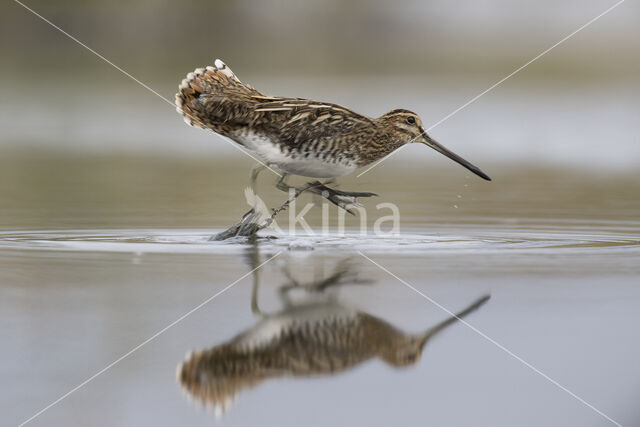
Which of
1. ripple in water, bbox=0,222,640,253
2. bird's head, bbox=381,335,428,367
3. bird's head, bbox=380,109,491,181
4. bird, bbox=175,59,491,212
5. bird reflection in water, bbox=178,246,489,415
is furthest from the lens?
bird's head, bbox=380,109,491,181

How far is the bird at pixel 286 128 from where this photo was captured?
836cm

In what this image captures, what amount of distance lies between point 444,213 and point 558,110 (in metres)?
10.3

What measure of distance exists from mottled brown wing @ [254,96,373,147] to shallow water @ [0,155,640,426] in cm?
79

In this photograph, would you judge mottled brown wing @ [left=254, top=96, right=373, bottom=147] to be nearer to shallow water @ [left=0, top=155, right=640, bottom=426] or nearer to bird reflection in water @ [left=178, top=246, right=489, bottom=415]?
shallow water @ [left=0, top=155, right=640, bottom=426]

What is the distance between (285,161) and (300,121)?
0.33 metres

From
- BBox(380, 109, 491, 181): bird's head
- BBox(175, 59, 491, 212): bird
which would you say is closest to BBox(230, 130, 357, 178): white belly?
BBox(175, 59, 491, 212): bird

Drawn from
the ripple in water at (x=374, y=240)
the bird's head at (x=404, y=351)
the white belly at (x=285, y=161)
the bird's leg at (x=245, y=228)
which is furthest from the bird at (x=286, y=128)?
the bird's head at (x=404, y=351)

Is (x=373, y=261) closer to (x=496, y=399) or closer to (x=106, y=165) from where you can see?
(x=496, y=399)

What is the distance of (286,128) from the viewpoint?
834cm

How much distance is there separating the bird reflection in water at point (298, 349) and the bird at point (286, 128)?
262 centimetres

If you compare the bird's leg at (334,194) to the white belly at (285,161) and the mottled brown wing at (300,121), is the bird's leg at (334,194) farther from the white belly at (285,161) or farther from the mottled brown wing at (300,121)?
the mottled brown wing at (300,121)

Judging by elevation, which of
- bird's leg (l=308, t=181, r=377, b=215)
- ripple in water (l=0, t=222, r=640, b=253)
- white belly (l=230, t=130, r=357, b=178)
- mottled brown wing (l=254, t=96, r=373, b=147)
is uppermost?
mottled brown wing (l=254, t=96, r=373, b=147)

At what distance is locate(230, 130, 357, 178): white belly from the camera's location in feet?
27.4

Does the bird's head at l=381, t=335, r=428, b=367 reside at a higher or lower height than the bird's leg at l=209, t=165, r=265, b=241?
lower
